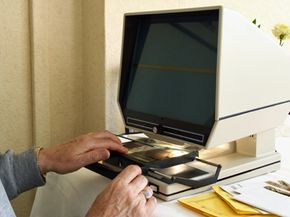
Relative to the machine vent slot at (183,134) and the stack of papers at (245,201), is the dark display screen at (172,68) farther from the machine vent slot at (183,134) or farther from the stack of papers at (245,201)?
the stack of papers at (245,201)

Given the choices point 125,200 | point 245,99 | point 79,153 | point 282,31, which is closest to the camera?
point 125,200

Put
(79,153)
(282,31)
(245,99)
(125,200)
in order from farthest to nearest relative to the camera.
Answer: (282,31) < (79,153) < (245,99) < (125,200)

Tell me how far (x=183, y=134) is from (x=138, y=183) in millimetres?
181

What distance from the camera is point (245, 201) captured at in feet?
2.60

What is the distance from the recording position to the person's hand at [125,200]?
0.76 metres

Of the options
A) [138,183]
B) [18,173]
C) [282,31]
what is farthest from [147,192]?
[282,31]

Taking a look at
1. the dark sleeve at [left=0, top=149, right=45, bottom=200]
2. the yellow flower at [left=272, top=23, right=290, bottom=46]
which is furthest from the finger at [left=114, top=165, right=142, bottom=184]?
the yellow flower at [left=272, top=23, right=290, bottom=46]

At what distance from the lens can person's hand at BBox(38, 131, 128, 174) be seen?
Answer: 970 mm

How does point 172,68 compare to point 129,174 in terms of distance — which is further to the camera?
point 172,68

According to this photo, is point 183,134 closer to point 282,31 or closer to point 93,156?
point 93,156

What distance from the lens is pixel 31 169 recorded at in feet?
3.29

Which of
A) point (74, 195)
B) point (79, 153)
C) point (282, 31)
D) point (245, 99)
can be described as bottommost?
point (74, 195)

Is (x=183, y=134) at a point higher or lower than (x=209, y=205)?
higher

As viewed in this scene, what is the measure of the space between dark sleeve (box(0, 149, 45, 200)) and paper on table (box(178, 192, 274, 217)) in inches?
15.7
